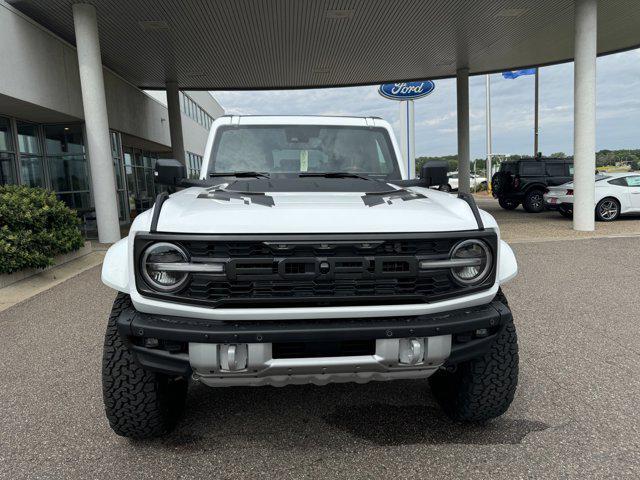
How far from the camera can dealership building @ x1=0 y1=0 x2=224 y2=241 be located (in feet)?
35.0

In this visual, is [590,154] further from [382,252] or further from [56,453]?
[56,453]

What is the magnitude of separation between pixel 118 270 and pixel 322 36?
14.0m

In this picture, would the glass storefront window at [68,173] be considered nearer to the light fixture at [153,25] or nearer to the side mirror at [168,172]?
the light fixture at [153,25]

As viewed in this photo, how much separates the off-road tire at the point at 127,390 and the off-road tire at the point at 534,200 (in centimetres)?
1708

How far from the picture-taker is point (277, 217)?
221 cm

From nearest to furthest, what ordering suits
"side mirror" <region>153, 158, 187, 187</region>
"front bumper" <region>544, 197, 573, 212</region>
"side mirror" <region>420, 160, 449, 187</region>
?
"side mirror" <region>153, 158, 187, 187</region>, "side mirror" <region>420, 160, 449, 187</region>, "front bumper" <region>544, 197, 573, 212</region>

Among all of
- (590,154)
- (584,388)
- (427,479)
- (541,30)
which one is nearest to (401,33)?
(541,30)

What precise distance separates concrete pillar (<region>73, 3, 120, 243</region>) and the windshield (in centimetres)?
872

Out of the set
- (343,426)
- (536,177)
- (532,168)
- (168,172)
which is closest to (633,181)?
(536,177)

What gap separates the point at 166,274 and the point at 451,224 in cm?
135

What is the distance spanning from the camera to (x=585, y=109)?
11.2m

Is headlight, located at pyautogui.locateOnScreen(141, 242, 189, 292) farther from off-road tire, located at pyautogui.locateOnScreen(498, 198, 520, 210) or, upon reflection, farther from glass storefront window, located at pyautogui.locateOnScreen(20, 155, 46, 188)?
off-road tire, located at pyautogui.locateOnScreen(498, 198, 520, 210)

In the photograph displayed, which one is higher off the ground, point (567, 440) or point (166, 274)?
point (166, 274)

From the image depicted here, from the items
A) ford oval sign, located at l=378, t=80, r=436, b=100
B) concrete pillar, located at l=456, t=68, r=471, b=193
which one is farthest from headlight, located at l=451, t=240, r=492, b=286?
ford oval sign, located at l=378, t=80, r=436, b=100
